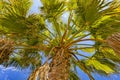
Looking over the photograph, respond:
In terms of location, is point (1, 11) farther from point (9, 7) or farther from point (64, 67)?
point (64, 67)

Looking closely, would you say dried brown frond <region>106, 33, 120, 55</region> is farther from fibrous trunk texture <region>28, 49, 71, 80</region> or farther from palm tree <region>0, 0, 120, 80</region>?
fibrous trunk texture <region>28, 49, 71, 80</region>

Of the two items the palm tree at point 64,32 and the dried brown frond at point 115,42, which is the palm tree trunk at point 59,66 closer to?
the palm tree at point 64,32

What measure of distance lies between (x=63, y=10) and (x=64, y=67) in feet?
6.31

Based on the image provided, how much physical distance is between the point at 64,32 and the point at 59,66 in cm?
124

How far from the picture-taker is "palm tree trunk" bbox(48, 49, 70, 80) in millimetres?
7454

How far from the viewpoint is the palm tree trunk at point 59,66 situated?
24.5 feet

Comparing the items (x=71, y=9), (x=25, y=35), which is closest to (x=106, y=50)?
(x=71, y=9)

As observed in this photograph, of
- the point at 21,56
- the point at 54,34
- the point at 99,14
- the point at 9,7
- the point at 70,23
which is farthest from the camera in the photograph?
the point at 21,56

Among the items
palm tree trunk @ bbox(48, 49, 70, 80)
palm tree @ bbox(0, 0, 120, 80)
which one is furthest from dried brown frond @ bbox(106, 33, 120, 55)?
palm tree trunk @ bbox(48, 49, 70, 80)

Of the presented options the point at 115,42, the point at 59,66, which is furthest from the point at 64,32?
the point at 115,42

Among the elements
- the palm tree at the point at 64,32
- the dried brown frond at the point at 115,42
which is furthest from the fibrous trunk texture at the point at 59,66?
the dried brown frond at the point at 115,42

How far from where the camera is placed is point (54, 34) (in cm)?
1012

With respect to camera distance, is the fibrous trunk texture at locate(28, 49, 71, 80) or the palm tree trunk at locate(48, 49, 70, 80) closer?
the fibrous trunk texture at locate(28, 49, 71, 80)

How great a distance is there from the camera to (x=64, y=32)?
8.95 meters
